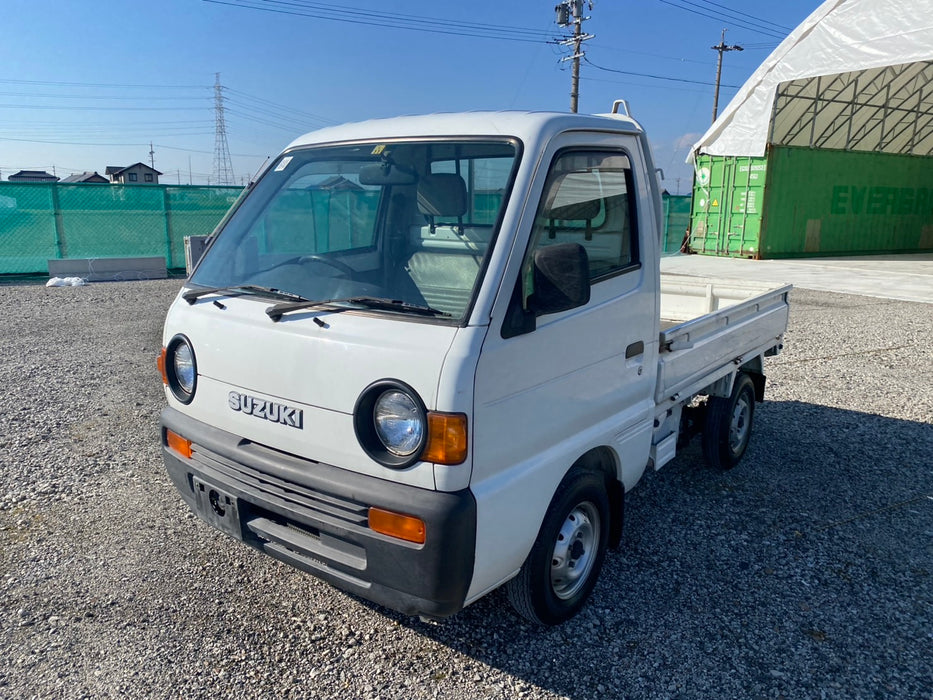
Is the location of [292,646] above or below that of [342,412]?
below

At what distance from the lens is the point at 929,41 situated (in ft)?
48.3

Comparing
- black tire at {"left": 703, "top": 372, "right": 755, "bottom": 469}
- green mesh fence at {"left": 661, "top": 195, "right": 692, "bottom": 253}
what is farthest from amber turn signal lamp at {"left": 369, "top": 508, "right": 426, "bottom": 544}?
green mesh fence at {"left": 661, "top": 195, "right": 692, "bottom": 253}

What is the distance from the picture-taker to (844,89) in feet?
72.6

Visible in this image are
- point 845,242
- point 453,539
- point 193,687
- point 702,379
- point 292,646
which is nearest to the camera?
point 453,539

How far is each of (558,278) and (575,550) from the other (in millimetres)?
1343

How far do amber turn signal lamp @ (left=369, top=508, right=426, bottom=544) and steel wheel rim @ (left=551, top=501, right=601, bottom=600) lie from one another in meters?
0.79

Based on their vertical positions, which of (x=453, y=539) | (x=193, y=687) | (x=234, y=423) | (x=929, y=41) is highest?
(x=929, y=41)

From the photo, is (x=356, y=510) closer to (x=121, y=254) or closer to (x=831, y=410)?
(x=831, y=410)

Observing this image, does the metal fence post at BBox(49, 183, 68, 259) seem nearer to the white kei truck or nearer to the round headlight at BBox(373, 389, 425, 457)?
the white kei truck

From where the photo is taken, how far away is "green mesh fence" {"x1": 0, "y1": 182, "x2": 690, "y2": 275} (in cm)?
1509

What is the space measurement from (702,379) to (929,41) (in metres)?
14.8

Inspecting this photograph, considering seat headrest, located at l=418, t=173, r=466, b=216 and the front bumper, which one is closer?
the front bumper

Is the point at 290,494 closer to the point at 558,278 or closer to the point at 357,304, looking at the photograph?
the point at 357,304

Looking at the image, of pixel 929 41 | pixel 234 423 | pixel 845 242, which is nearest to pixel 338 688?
pixel 234 423
